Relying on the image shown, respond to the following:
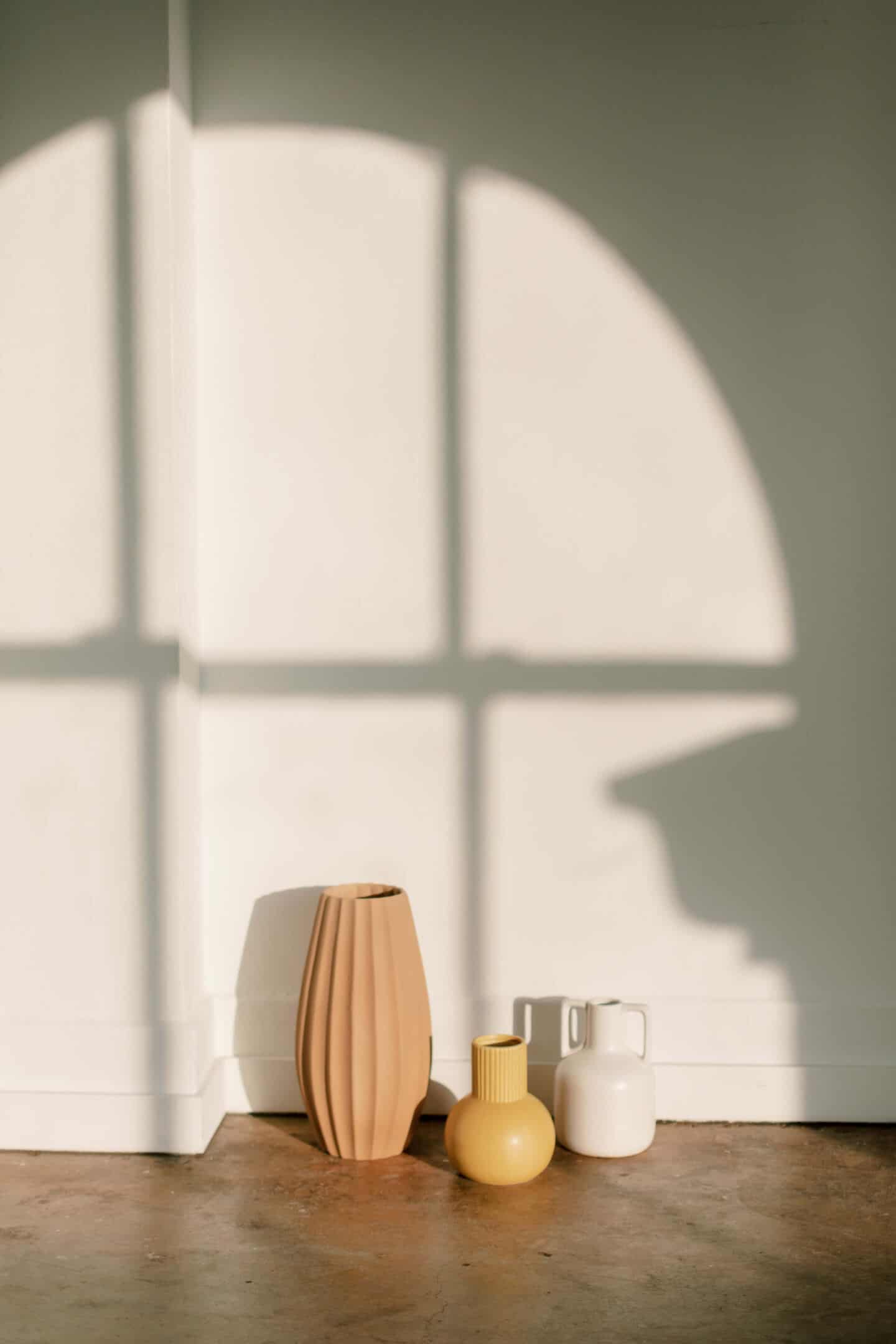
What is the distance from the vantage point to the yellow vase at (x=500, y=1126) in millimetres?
2123

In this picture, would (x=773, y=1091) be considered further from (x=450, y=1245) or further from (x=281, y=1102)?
(x=281, y=1102)

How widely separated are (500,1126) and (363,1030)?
28cm

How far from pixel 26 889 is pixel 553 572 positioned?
1.15m

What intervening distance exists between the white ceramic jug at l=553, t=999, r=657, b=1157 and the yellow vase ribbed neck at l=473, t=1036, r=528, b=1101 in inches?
5.3

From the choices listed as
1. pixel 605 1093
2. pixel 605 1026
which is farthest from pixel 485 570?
pixel 605 1093

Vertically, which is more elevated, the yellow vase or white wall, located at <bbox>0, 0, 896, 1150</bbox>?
white wall, located at <bbox>0, 0, 896, 1150</bbox>

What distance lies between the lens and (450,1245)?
1.94 meters

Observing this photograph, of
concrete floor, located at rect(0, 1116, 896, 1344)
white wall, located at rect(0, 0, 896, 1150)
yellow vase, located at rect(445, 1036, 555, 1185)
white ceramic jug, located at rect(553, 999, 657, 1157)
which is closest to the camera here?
concrete floor, located at rect(0, 1116, 896, 1344)

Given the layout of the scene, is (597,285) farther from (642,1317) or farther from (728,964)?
(642,1317)

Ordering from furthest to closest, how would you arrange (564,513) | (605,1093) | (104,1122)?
(564,513) → (104,1122) → (605,1093)

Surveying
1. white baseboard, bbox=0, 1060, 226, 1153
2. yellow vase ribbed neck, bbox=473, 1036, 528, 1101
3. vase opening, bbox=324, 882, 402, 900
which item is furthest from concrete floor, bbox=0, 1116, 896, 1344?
vase opening, bbox=324, 882, 402, 900

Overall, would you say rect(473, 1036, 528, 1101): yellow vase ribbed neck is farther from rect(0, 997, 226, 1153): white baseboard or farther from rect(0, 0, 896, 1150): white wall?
rect(0, 997, 226, 1153): white baseboard

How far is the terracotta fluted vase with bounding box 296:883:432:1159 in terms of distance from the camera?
2.21 meters

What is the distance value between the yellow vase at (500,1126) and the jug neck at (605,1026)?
163 millimetres
